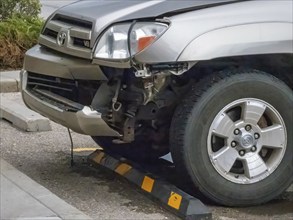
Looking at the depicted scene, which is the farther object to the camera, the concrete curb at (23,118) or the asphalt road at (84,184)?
the concrete curb at (23,118)

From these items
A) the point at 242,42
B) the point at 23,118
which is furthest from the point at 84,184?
the point at 23,118

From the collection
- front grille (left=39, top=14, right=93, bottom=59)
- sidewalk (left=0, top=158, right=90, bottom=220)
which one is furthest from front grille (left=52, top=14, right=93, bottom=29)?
sidewalk (left=0, top=158, right=90, bottom=220)

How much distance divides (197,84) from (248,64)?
470 millimetres

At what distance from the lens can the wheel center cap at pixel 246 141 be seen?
17.4ft

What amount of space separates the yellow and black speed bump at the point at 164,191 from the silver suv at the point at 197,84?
17 centimetres

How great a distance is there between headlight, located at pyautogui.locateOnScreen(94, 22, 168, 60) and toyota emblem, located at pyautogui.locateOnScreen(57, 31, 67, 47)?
0.47m

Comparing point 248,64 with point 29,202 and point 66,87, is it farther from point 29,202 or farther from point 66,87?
point 29,202

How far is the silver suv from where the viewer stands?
16.8 ft

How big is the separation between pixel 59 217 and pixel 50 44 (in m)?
1.61

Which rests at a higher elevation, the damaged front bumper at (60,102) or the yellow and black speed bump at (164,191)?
the damaged front bumper at (60,102)

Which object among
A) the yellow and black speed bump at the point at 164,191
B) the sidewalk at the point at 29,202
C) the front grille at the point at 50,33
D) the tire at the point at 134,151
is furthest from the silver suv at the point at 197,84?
the tire at the point at 134,151

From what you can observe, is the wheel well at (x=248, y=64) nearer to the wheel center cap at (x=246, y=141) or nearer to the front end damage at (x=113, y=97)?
the front end damage at (x=113, y=97)

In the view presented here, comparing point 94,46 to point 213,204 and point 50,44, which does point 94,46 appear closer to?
point 50,44

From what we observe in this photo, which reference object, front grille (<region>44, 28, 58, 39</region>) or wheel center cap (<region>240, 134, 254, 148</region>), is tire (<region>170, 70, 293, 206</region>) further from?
front grille (<region>44, 28, 58, 39</region>)
